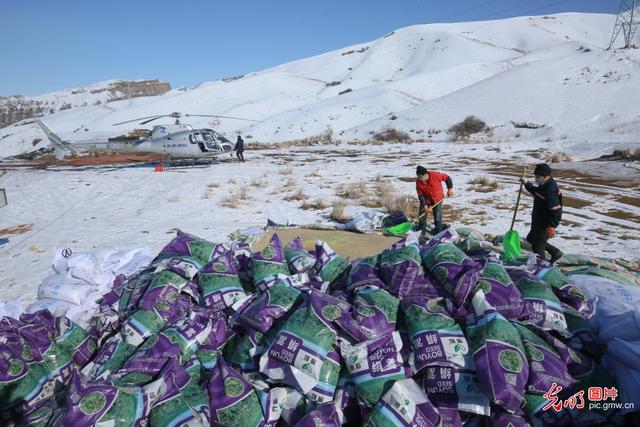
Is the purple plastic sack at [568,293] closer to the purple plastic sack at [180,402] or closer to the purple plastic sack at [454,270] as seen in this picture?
the purple plastic sack at [454,270]

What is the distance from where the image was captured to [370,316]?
2.92m

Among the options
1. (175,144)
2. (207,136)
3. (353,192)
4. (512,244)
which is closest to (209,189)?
(353,192)

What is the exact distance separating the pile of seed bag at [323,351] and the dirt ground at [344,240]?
2.54 m

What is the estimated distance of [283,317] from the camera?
123 inches

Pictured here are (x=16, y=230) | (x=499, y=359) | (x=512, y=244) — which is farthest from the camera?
(x=16, y=230)

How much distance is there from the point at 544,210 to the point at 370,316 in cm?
366

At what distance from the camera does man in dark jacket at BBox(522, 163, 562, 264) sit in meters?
5.08

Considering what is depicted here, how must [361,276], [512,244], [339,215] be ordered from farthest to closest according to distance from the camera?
[339,215]
[512,244]
[361,276]

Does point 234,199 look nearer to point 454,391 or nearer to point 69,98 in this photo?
point 454,391

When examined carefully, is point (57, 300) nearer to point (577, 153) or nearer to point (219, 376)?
point (219, 376)

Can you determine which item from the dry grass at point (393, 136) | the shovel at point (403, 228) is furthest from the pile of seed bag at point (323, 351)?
the dry grass at point (393, 136)

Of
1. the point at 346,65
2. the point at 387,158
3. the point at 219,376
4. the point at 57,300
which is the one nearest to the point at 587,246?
the point at 219,376

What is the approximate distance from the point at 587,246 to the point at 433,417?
5580mm

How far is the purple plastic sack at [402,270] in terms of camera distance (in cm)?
334
